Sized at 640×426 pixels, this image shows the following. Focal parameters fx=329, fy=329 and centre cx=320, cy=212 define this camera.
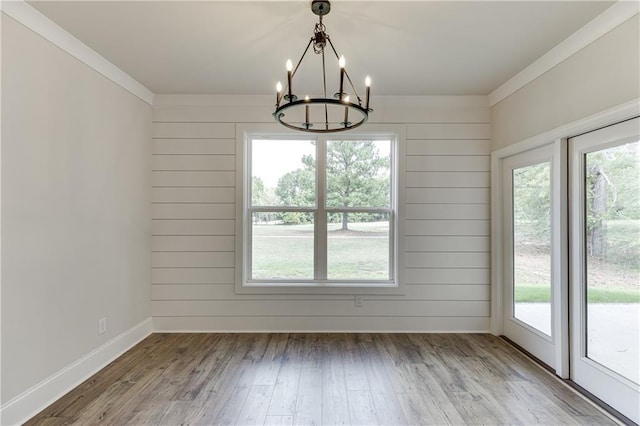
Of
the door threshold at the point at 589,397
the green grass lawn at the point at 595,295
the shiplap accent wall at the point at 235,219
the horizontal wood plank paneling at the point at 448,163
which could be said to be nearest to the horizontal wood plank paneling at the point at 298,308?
the shiplap accent wall at the point at 235,219

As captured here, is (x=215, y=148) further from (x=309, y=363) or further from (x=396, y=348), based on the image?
(x=396, y=348)

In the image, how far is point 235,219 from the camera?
3656mm

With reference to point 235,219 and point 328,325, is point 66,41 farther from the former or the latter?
point 328,325

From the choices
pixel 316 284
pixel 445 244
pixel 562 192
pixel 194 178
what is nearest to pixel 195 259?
pixel 194 178

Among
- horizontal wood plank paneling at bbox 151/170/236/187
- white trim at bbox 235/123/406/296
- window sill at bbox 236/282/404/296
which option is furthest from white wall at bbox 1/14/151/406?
window sill at bbox 236/282/404/296

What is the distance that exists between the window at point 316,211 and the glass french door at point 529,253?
1195 millimetres

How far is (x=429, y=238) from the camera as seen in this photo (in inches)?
144

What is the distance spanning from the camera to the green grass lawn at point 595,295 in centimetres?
214

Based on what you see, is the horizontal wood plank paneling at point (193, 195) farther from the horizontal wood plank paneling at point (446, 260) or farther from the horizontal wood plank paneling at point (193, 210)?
the horizontal wood plank paneling at point (446, 260)

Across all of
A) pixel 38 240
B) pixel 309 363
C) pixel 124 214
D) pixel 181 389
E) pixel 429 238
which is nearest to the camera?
pixel 38 240

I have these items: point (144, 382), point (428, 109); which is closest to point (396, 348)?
point (144, 382)

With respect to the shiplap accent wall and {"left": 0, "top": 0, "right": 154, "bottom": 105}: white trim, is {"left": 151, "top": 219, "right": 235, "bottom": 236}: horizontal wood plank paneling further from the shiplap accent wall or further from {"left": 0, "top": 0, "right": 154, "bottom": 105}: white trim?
{"left": 0, "top": 0, "right": 154, "bottom": 105}: white trim

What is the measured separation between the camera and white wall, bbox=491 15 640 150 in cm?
204

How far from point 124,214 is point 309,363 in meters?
2.23
